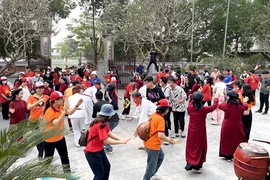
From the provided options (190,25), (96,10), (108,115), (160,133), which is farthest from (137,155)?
(96,10)

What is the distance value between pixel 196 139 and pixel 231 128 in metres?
0.97

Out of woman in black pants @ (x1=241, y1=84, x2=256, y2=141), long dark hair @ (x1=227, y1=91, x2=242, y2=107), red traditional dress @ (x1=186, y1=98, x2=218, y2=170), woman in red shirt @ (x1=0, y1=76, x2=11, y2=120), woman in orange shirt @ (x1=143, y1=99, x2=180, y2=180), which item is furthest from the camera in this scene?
woman in red shirt @ (x1=0, y1=76, x2=11, y2=120)

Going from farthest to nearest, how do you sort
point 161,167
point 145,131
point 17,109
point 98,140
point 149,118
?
point 17,109, point 161,167, point 149,118, point 145,131, point 98,140

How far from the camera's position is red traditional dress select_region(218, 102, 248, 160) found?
5094mm

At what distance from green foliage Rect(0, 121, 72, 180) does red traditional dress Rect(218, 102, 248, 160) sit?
3.55 m

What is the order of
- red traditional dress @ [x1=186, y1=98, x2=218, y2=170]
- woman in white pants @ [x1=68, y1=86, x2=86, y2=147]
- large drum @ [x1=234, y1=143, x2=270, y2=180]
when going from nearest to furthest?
large drum @ [x1=234, y1=143, x2=270, y2=180]
red traditional dress @ [x1=186, y1=98, x2=218, y2=170]
woman in white pants @ [x1=68, y1=86, x2=86, y2=147]

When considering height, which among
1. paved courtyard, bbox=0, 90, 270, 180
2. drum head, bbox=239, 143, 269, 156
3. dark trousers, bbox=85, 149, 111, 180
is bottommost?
paved courtyard, bbox=0, 90, 270, 180

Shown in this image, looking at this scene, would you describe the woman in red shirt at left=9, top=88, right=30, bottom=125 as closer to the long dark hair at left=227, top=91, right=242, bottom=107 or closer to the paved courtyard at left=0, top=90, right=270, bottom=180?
the paved courtyard at left=0, top=90, right=270, bottom=180

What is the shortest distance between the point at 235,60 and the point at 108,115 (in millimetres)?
15922

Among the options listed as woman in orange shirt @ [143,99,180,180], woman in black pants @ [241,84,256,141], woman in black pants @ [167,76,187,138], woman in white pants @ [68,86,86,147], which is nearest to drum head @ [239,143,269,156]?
woman in orange shirt @ [143,99,180,180]

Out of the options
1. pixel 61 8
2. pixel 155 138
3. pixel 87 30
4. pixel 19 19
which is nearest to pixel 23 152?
pixel 155 138

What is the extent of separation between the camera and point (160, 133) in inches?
155

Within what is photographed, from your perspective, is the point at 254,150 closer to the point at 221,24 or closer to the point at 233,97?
the point at 233,97

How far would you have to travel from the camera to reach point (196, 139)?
186 inches
